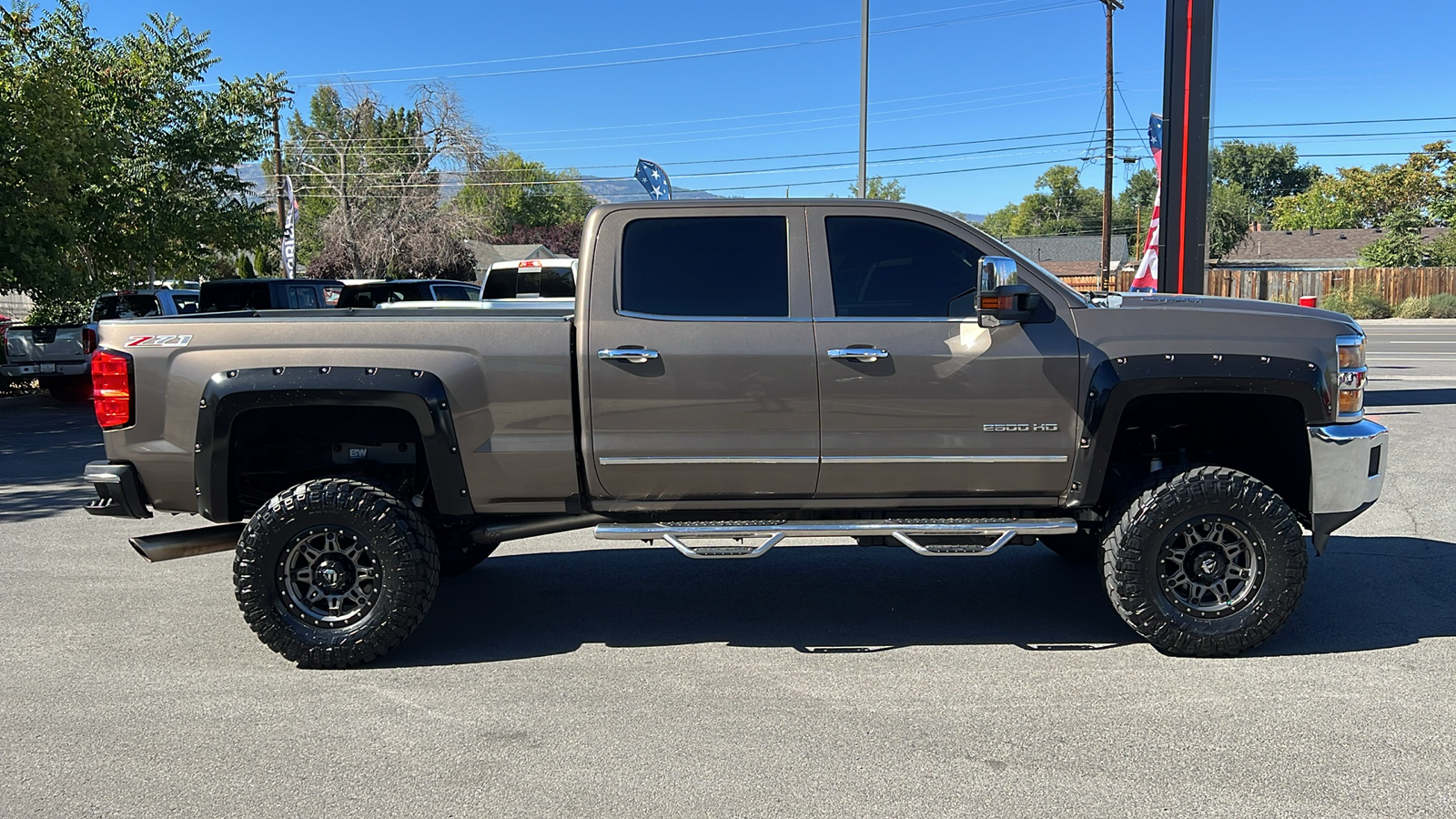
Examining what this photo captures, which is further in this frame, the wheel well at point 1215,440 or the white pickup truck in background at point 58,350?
the white pickup truck in background at point 58,350

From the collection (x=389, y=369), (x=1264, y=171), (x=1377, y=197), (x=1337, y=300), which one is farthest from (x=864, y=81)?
(x=1264, y=171)

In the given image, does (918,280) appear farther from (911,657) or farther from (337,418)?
(337,418)

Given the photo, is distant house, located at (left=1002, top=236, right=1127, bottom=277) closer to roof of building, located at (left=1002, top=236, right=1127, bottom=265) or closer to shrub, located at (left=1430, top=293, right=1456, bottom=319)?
roof of building, located at (left=1002, top=236, right=1127, bottom=265)

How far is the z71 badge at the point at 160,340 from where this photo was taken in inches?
194

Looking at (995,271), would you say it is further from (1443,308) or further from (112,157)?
(1443,308)

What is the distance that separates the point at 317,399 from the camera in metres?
4.88

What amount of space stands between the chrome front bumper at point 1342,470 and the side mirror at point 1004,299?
55.4 inches

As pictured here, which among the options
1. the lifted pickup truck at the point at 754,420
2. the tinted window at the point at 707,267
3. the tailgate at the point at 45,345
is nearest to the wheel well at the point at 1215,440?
the lifted pickup truck at the point at 754,420

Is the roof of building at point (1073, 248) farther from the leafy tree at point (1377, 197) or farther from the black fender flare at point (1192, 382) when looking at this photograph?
the black fender flare at point (1192, 382)

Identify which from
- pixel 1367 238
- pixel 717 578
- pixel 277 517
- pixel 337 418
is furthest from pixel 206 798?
pixel 1367 238

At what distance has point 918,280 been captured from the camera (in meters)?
5.14

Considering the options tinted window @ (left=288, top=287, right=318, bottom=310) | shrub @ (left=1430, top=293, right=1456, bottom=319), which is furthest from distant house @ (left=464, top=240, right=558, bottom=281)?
shrub @ (left=1430, top=293, right=1456, bottom=319)

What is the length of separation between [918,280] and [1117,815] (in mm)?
2521

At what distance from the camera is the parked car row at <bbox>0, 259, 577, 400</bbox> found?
14211 mm
